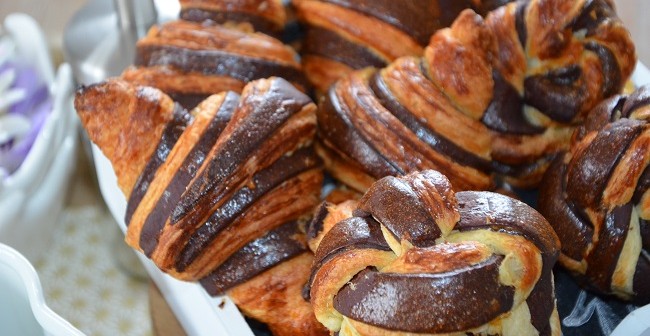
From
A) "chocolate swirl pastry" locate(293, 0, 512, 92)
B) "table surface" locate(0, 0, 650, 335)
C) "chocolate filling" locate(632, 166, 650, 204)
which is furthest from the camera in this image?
"table surface" locate(0, 0, 650, 335)

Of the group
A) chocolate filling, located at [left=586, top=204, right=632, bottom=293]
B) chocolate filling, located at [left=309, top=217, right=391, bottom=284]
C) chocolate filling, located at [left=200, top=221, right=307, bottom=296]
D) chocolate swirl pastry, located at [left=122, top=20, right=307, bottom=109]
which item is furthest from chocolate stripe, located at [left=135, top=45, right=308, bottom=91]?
chocolate filling, located at [left=586, top=204, right=632, bottom=293]

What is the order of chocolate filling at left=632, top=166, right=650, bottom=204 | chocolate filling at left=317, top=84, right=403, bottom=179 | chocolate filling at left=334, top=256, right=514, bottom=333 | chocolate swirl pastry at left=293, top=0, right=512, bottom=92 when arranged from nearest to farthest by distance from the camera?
chocolate filling at left=334, top=256, right=514, bottom=333 → chocolate filling at left=632, top=166, right=650, bottom=204 → chocolate filling at left=317, top=84, right=403, bottom=179 → chocolate swirl pastry at left=293, top=0, right=512, bottom=92

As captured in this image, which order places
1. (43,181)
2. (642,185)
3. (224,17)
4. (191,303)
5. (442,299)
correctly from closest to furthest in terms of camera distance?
1. (442,299)
2. (642,185)
3. (191,303)
4. (224,17)
5. (43,181)

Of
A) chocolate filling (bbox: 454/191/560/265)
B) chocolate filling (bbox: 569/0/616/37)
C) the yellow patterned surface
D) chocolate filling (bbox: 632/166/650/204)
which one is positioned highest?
chocolate filling (bbox: 569/0/616/37)

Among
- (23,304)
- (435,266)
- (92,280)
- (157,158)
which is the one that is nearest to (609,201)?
(435,266)

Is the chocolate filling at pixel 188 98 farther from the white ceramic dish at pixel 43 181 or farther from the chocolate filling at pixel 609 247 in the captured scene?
the chocolate filling at pixel 609 247

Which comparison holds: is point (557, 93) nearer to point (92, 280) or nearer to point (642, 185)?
point (642, 185)

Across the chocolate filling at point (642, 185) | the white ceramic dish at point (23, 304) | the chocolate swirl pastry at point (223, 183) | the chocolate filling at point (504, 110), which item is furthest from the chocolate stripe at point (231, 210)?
the chocolate filling at point (642, 185)

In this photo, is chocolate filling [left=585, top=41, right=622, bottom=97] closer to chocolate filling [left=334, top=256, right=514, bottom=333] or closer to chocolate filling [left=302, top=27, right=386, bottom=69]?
chocolate filling [left=302, top=27, right=386, bottom=69]
